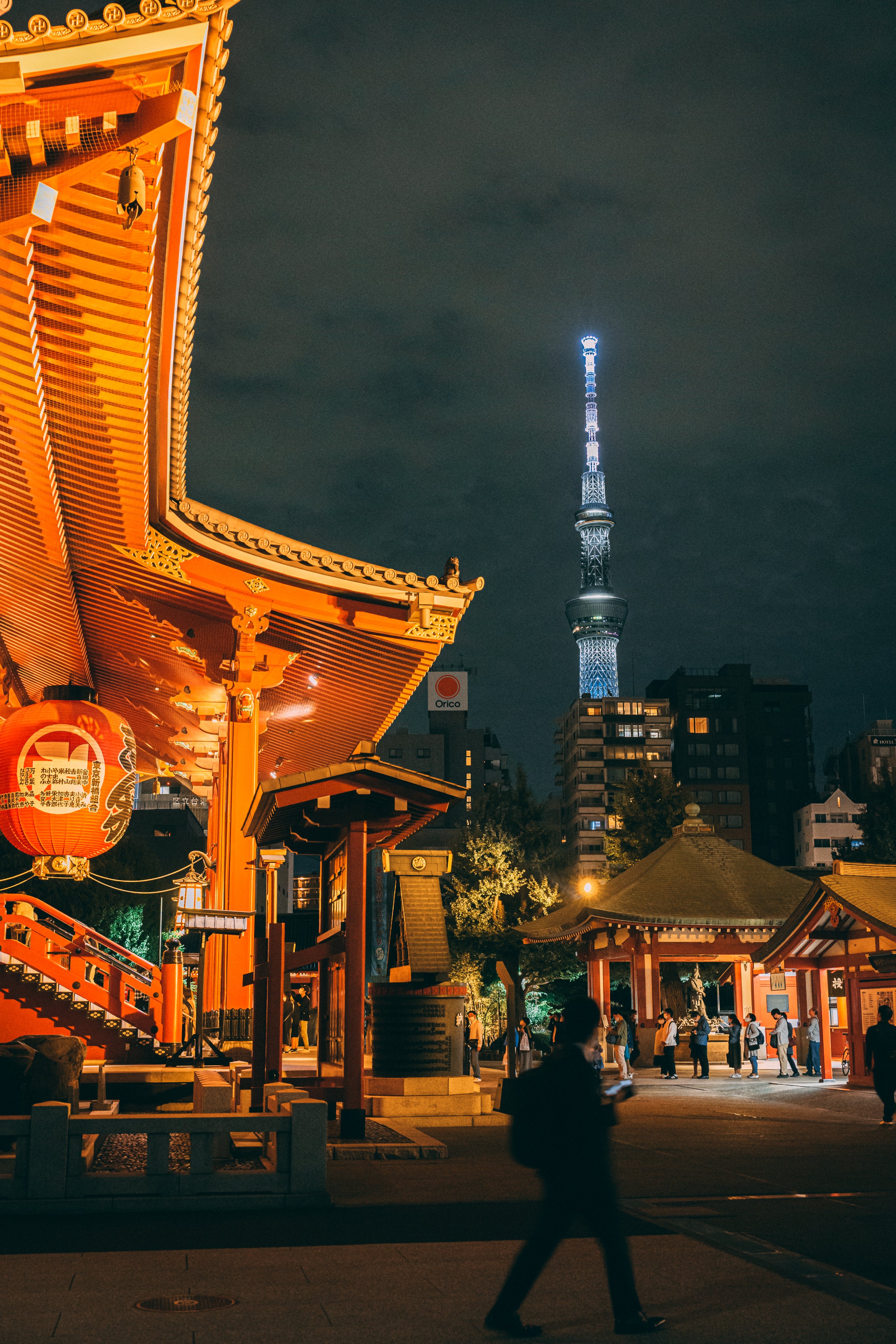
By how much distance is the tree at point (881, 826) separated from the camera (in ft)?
163

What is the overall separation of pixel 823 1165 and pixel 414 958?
614 cm

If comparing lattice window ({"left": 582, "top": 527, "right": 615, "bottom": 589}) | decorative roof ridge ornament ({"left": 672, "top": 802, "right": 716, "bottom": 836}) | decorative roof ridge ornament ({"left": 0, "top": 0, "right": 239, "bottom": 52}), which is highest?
lattice window ({"left": 582, "top": 527, "right": 615, "bottom": 589})

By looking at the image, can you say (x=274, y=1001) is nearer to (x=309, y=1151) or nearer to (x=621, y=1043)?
(x=309, y=1151)

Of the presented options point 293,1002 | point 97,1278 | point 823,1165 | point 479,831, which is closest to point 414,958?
point 823,1165

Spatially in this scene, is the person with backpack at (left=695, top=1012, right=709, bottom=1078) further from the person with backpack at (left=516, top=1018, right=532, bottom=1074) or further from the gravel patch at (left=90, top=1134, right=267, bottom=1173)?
the gravel patch at (left=90, top=1134, right=267, bottom=1173)

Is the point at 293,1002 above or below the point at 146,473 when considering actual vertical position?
below

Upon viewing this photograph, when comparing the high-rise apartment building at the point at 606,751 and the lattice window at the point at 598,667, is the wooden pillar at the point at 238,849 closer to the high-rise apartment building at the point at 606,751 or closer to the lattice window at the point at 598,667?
the high-rise apartment building at the point at 606,751

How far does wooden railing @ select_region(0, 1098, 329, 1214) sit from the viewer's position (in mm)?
8492

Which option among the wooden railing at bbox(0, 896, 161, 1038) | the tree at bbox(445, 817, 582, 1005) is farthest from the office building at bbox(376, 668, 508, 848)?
the wooden railing at bbox(0, 896, 161, 1038)

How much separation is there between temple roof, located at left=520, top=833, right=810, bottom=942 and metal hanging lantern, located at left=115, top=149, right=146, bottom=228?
2288 centimetres

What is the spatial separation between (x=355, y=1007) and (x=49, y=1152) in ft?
15.7

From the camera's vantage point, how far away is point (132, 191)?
8.46 meters

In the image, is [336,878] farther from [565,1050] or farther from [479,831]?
[479,831]

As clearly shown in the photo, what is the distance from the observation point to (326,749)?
27.1 meters
